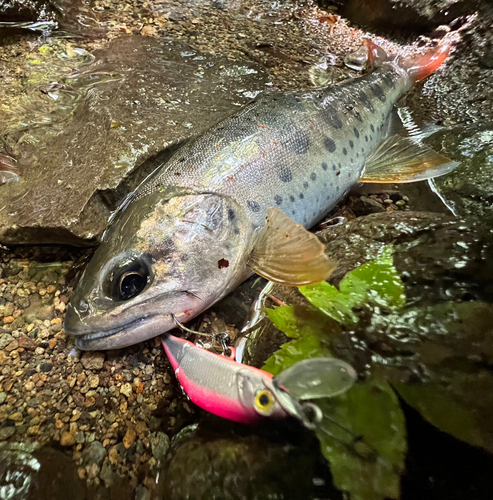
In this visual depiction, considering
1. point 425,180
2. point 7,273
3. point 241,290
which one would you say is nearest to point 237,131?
point 241,290

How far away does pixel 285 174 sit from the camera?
8.03ft

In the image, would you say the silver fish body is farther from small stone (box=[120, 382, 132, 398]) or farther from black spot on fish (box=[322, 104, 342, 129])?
small stone (box=[120, 382, 132, 398])

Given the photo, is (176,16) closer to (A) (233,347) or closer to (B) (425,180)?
(B) (425,180)

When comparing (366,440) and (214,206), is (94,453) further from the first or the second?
(214,206)

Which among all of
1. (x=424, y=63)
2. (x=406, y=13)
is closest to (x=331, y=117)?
(x=424, y=63)

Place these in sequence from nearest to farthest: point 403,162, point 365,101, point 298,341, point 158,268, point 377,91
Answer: point 298,341 → point 158,268 → point 403,162 → point 365,101 → point 377,91

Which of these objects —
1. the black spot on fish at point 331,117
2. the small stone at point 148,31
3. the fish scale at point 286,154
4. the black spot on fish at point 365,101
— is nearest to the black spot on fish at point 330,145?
the fish scale at point 286,154

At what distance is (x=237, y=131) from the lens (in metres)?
2.47

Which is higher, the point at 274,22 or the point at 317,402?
the point at 274,22

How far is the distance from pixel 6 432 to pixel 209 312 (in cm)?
120

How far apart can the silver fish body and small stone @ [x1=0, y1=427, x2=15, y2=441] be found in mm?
476

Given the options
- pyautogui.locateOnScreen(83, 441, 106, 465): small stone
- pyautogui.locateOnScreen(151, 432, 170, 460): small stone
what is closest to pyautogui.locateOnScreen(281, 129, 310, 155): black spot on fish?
pyautogui.locateOnScreen(151, 432, 170, 460): small stone

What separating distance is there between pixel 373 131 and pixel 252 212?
1511 millimetres

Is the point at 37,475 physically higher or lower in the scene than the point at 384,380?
lower
